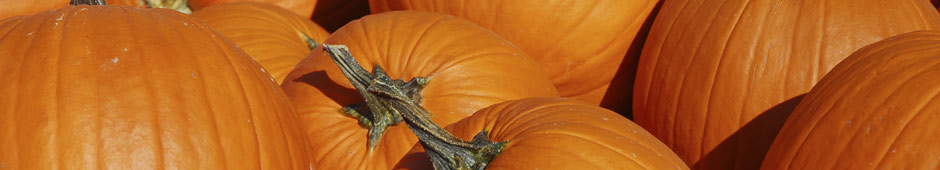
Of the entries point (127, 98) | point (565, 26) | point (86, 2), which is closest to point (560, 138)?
point (127, 98)

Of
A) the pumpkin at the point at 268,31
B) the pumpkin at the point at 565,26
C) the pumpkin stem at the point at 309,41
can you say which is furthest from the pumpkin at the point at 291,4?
the pumpkin at the point at 565,26

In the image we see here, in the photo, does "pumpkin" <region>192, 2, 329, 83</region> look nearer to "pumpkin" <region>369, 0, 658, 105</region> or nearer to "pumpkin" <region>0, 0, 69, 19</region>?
"pumpkin" <region>369, 0, 658, 105</region>

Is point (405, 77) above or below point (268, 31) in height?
above

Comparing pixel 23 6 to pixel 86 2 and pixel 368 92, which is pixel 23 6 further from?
pixel 368 92

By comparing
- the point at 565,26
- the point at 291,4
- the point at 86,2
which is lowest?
the point at 291,4

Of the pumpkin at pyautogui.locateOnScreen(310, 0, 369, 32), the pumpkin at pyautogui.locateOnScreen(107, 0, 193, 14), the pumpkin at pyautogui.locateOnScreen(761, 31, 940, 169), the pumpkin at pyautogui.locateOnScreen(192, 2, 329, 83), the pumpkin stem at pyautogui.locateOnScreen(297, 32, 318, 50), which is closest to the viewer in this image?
the pumpkin at pyautogui.locateOnScreen(761, 31, 940, 169)

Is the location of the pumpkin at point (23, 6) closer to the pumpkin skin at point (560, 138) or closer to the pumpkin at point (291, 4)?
the pumpkin at point (291, 4)

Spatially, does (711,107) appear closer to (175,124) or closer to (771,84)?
(771,84)

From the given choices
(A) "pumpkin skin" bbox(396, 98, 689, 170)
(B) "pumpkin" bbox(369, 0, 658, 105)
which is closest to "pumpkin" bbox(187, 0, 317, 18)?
(B) "pumpkin" bbox(369, 0, 658, 105)
